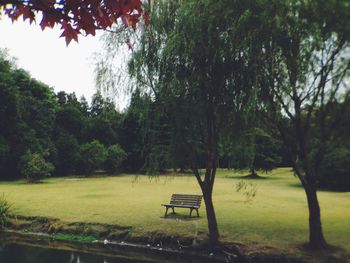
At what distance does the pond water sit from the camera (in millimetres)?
16906

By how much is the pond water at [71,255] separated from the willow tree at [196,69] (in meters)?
2.43

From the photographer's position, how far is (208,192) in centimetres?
1839

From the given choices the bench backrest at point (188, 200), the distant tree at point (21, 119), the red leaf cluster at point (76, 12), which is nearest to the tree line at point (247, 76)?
the bench backrest at point (188, 200)

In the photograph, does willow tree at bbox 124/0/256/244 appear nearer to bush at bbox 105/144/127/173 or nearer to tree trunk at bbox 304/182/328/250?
tree trunk at bbox 304/182/328/250

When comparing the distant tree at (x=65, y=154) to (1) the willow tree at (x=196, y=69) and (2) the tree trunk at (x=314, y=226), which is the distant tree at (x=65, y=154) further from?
(2) the tree trunk at (x=314, y=226)

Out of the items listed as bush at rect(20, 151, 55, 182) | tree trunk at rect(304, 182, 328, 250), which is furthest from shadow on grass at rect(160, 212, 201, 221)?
bush at rect(20, 151, 55, 182)

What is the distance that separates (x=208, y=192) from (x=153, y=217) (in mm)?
4943

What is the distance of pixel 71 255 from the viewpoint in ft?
58.6

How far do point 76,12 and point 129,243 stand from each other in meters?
16.7

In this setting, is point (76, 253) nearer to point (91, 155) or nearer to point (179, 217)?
point (179, 217)

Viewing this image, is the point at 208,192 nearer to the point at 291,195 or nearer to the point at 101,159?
the point at 291,195

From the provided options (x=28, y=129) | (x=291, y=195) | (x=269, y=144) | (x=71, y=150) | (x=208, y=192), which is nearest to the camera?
(x=208, y=192)

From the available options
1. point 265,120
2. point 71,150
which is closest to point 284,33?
point 265,120

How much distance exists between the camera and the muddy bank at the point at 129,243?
16.0 metres
